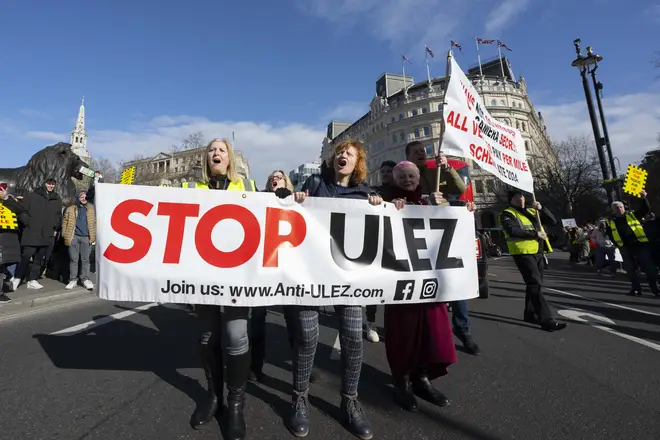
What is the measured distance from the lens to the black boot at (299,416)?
2049 millimetres

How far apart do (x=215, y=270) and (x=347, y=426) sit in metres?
1.32

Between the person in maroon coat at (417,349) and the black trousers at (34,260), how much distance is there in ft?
25.0

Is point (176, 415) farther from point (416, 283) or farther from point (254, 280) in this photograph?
point (416, 283)

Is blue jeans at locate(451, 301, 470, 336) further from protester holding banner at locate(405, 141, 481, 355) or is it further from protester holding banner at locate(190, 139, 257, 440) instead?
protester holding banner at locate(190, 139, 257, 440)

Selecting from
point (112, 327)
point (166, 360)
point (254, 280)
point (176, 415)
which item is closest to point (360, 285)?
point (254, 280)

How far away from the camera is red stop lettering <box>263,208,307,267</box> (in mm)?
2445

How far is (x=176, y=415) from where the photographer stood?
2.27m

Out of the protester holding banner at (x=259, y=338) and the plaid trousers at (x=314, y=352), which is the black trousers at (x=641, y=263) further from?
the plaid trousers at (x=314, y=352)

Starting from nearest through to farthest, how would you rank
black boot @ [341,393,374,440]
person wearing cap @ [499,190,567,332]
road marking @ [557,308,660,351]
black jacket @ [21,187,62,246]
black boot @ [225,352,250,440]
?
black boot @ [341,393,374,440] < black boot @ [225,352,250,440] < road marking @ [557,308,660,351] < person wearing cap @ [499,190,567,332] < black jacket @ [21,187,62,246]

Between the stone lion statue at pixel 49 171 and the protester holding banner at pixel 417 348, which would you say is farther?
the stone lion statue at pixel 49 171

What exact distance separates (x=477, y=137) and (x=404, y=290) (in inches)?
96.7

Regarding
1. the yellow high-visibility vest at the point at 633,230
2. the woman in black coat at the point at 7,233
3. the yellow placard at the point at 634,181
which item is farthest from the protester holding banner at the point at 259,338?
the yellow placard at the point at 634,181

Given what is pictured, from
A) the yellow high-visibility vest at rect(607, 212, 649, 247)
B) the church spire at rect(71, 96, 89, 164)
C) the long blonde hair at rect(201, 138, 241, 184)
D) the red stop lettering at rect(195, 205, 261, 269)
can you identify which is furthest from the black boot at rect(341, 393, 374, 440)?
the church spire at rect(71, 96, 89, 164)

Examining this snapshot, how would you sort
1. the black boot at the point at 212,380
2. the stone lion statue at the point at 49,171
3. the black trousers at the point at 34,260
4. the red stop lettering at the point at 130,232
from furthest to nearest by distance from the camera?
the stone lion statue at the point at 49,171 → the black trousers at the point at 34,260 → the red stop lettering at the point at 130,232 → the black boot at the point at 212,380
